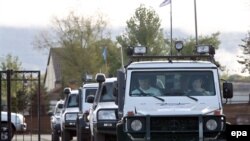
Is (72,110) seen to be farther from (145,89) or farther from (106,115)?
(145,89)

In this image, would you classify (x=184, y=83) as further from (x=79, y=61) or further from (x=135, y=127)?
(x=79, y=61)

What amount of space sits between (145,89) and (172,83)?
53 cm

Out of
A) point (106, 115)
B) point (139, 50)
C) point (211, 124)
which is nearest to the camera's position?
point (211, 124)

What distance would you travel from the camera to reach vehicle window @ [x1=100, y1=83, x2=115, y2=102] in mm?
19875

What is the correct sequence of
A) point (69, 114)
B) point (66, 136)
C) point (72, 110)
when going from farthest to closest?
point (66, 136)
point (72, 110)
point (69, 114)

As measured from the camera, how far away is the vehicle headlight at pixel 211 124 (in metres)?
14.5

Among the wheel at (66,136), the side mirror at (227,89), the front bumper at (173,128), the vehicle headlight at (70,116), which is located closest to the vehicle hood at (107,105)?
the side mirror at (227,89)

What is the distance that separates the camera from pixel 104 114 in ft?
62.0

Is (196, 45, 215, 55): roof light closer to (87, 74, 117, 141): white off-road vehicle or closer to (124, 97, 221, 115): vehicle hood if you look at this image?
(124, 97, 221, 115): vehicle hood

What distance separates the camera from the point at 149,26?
186 feet

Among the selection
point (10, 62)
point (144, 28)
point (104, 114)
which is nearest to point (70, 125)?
point (104, 114)

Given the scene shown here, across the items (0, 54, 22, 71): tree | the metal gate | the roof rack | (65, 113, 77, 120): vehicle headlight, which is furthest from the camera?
(0, 54, 22, 71): tree

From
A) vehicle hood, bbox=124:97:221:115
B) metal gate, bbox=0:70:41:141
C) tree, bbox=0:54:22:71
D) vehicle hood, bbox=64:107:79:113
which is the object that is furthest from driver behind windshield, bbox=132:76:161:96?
tree, bbox=0:54:22:71

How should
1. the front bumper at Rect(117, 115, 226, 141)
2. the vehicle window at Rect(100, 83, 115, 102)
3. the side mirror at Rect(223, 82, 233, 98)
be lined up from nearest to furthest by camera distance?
the front bumper at Rect(117, 115, 226, 141) < the side mirror at Rect(223, 82, 233, 98) < the vehicle window at Rect(100, 83, 115, 102)
